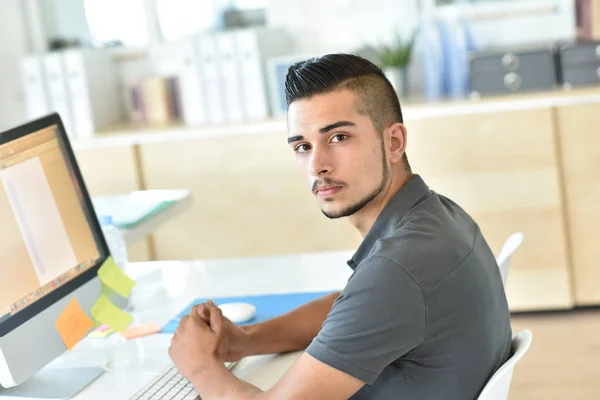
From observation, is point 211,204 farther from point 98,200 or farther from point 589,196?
point 589,196

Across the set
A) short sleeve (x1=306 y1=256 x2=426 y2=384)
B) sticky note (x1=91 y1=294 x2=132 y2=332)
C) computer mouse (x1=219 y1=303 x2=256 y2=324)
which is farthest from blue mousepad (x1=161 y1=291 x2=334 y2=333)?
short sleeve (x1=306 y1=256 x2=426 y2=384)

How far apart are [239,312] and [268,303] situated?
5.2 inches

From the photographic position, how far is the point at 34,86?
4270 mm

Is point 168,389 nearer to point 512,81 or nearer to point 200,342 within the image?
point 200,342

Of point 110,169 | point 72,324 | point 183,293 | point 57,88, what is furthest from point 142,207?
point 57,88

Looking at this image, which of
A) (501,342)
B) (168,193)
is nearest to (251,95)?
(168,193)

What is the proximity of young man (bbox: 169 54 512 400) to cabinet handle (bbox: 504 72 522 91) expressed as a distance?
2211 millimetres

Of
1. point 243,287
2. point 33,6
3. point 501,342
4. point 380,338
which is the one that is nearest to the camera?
point 380,338

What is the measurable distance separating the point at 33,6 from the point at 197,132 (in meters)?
1.21

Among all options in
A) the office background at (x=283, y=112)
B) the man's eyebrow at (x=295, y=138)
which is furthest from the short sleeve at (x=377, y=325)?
Result: the office background at (x=283, y=112)

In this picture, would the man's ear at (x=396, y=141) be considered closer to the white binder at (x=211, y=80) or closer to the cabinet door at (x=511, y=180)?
the cabinet door at (x=511, y=180)

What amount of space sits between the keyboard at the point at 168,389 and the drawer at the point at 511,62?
244 cm

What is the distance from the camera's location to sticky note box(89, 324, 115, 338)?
207 cm

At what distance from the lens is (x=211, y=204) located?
4121 millimetres
